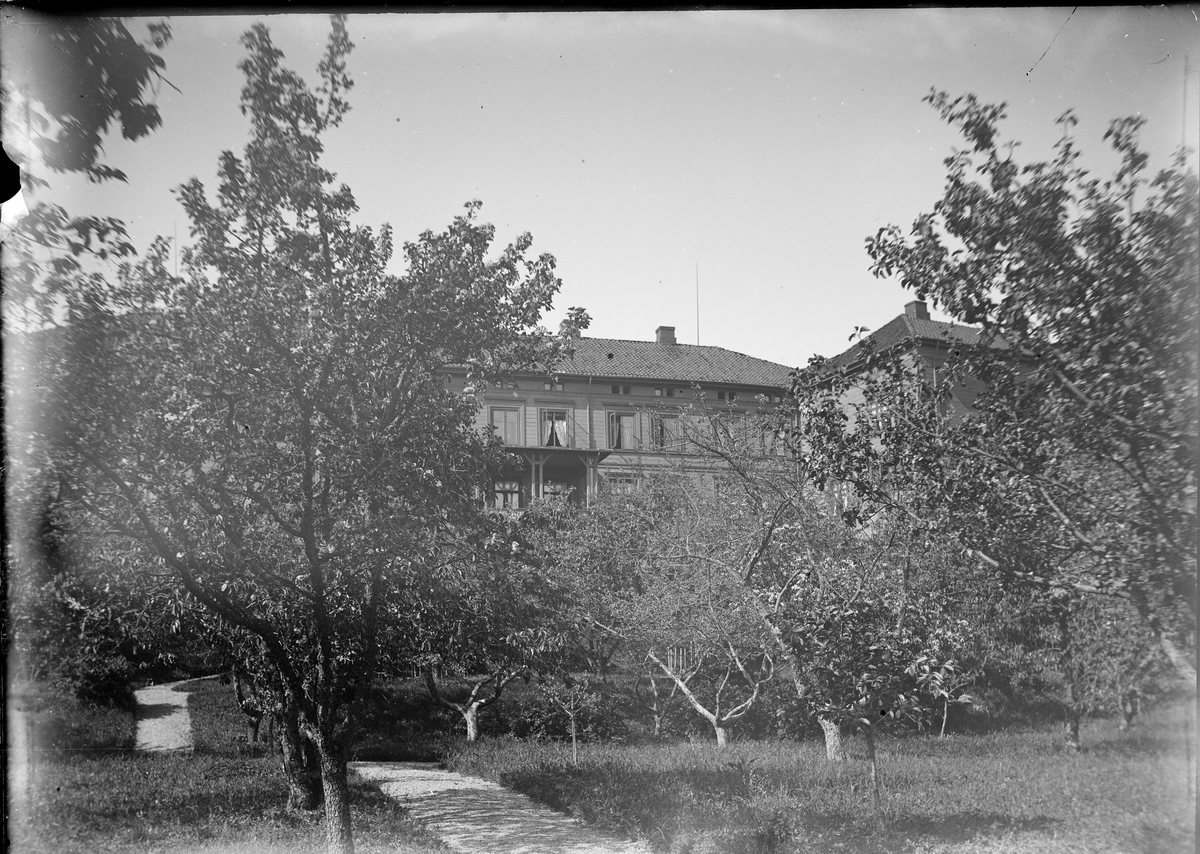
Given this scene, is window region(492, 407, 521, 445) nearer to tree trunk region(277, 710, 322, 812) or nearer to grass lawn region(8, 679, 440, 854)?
tree trunk region(277, 710, 322, 812)

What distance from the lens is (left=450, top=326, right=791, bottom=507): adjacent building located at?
16.1ft

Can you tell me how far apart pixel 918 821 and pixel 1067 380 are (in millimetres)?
2563

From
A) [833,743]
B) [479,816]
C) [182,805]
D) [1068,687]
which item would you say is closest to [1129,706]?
[1068,687]

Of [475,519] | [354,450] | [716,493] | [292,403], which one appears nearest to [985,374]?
[716,493]

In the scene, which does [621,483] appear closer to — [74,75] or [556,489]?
[556,489]

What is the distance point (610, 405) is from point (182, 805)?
3498 mm

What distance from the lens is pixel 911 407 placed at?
4.41m

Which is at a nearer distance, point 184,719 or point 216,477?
point 216,477

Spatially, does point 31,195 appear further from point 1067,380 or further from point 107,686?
point 1067,380

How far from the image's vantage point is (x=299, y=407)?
171 inches

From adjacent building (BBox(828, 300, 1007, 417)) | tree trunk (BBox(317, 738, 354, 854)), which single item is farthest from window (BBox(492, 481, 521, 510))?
adjacent building (BBox(828, 300, 1007, 417))

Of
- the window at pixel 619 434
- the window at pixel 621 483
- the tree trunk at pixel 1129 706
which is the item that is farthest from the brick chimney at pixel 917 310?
the window at pixel 621 483

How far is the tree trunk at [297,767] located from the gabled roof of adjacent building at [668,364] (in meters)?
2.94

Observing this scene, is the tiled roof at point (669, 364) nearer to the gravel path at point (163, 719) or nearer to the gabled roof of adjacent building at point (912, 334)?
the gabled roof of adjacent building at point (912, 334)
